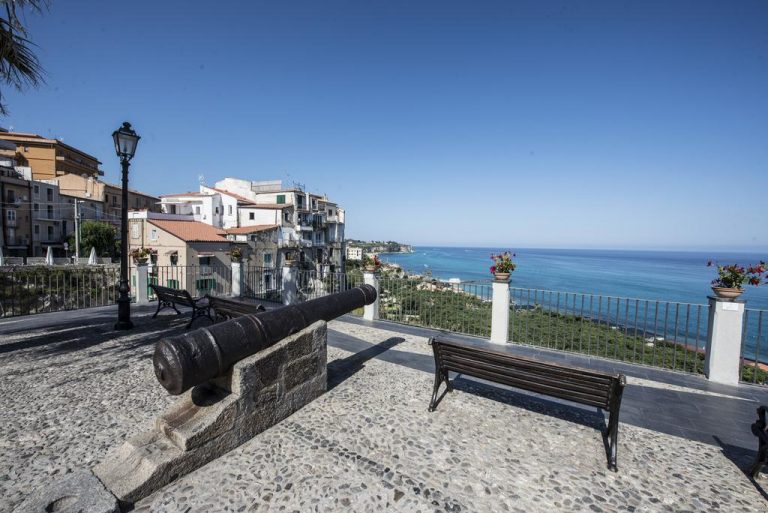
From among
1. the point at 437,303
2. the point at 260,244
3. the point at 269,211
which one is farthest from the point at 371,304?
the point at 269,211

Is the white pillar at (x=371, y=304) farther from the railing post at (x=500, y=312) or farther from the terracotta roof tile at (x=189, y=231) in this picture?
the terracotta roof tile at (x=189, y=231)

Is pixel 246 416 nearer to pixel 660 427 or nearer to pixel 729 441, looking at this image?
pixel 660 427

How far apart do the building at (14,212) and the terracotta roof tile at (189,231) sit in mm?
16612

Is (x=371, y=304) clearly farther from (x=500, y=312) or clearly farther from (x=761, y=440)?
(x=761, y=440)

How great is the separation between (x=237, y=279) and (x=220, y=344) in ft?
28.7

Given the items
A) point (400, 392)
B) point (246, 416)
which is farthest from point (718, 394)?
point (246, 416)

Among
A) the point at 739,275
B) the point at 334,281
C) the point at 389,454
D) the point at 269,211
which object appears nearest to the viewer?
the point at 389,454

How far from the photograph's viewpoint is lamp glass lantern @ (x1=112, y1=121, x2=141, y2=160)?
7387 millimetres

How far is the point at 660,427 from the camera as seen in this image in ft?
13.4

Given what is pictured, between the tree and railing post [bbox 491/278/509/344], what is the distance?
42939 mm

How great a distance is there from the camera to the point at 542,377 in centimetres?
362

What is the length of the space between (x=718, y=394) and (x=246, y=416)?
6.59m

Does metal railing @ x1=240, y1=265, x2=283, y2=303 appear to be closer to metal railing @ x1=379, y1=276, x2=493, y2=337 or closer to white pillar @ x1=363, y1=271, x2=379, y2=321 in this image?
white pillar @ x1=363, y1=271, x2=379, y2=321

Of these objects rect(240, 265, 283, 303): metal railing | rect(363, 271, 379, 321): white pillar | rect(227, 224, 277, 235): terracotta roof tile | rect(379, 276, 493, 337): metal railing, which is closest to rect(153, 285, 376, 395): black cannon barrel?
rect(363, 271, 379, 321): white pillar
